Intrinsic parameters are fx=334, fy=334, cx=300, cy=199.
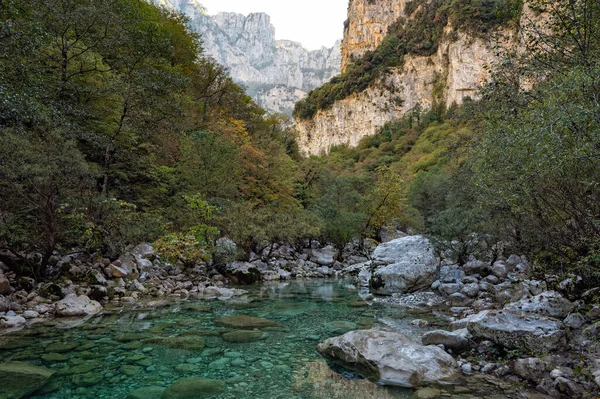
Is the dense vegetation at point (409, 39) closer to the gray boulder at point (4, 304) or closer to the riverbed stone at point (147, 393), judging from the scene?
the riverbed stone at point (147, 393)

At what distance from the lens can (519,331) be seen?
5617 millimetres

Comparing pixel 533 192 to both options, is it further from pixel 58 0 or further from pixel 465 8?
pixel 465 8

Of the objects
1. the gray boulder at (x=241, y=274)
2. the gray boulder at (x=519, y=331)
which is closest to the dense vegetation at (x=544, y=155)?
the gray boulder at (x=519, y=331)

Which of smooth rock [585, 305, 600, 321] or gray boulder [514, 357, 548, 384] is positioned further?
smooth rock [585, 305, 600, 321]

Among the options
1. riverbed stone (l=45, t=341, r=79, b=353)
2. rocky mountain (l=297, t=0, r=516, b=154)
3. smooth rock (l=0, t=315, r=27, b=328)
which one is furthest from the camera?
rocky mountain (l=297, t=0, r=516, b=154)

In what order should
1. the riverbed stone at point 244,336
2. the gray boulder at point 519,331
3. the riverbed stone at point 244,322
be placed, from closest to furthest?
1. the gray boulder at point 519,331
2. the riverbed stone at point 244,336
3. the riverbed stone at point 244,322

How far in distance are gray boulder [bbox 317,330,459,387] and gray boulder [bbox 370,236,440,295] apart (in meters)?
7.79

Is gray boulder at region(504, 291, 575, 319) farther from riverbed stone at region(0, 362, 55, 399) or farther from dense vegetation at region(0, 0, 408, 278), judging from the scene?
dense vegetation at region(0, 0, 408, 278)

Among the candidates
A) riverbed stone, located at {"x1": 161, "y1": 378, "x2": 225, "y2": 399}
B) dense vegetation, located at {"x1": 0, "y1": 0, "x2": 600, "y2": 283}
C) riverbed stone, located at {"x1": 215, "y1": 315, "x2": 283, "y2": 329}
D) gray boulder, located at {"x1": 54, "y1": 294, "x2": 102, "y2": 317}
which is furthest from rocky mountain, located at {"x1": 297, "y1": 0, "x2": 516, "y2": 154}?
riverbed stone, located at {"x1": 161, "y1": 378, "x2": 225, "y2": 399}

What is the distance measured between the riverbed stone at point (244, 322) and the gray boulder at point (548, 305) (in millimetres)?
5541

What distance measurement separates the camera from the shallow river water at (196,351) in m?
4.94

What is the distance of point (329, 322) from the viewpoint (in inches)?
357

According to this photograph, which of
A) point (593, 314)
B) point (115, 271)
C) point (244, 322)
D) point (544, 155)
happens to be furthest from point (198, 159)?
point (593, 314)

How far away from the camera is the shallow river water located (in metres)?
4.94
